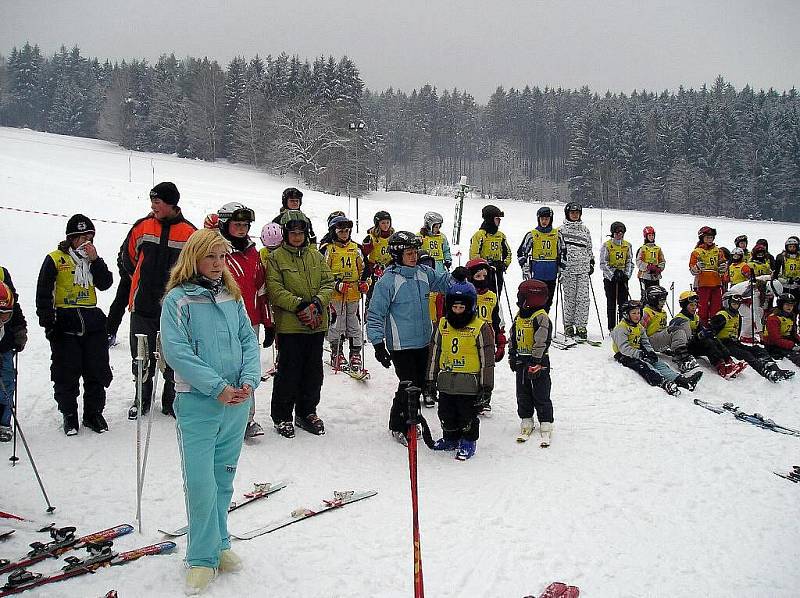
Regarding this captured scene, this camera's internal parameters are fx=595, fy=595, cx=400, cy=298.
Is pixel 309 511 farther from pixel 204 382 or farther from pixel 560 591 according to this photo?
pixel 560 591

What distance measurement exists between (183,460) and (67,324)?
131 inches

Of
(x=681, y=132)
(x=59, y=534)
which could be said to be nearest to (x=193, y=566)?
(x=59, y=534)

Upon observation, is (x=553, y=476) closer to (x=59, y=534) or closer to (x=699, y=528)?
(x=699, y=528)

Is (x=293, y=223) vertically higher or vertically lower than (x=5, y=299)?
higher

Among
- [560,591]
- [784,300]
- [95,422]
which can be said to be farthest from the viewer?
[784,300]

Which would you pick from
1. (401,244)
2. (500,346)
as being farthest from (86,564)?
(500,346)

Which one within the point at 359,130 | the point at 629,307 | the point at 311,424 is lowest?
the point at 311,424

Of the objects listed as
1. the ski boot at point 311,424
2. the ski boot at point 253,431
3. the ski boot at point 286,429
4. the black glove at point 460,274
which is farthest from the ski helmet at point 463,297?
the ski boot at point 253,431

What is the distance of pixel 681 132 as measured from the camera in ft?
202

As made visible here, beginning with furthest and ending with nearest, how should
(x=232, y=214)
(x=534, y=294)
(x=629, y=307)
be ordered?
1. (x=629, y=307)
2. (x=534, y=294)
3. (x=232, y=214)

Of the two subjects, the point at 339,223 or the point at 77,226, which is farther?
the point at 339,223

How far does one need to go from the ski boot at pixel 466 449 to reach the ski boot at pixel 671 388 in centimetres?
419

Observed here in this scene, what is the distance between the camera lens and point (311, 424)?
21.8 ft

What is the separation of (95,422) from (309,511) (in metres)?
2.92
